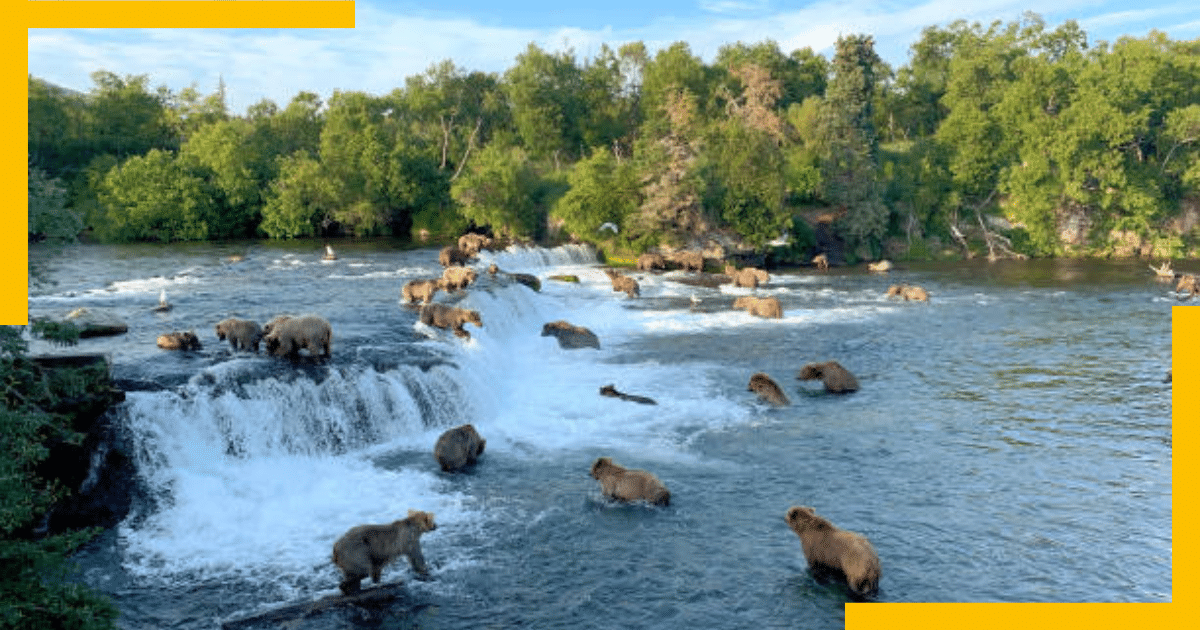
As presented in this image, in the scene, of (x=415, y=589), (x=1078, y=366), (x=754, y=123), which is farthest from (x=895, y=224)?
(x=415, y=589)

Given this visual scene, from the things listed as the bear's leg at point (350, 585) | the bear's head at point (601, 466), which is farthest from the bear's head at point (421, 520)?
the bear's head at point (601, 466)

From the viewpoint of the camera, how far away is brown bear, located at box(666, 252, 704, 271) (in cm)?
4997

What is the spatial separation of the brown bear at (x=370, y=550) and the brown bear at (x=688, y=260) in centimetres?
3803

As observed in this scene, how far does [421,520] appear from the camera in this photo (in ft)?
45.0

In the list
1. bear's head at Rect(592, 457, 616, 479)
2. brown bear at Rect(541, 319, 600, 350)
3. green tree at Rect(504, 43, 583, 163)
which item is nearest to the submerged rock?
brown bear at Rect(541, 319, 600, 350)

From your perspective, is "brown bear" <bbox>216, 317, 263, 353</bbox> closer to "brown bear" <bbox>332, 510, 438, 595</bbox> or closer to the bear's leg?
"brown bear" <bbox>332, 510, 438, 595</bbox>

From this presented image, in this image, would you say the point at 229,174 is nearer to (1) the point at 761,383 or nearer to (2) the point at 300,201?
(2) the point at 300,201

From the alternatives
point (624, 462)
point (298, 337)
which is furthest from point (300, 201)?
point (624, 462)

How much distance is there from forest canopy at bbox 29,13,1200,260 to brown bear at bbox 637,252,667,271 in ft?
8.83

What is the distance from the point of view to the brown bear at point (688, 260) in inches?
1967

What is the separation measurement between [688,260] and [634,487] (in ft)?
114

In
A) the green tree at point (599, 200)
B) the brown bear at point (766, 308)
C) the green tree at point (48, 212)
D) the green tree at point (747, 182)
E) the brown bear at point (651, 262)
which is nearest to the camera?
the green tree at point (48, 212)

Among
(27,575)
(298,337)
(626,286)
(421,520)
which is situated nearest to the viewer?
(27,575)

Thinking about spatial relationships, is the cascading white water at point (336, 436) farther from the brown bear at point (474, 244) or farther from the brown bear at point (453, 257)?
the brown bear at point (474, 244)
